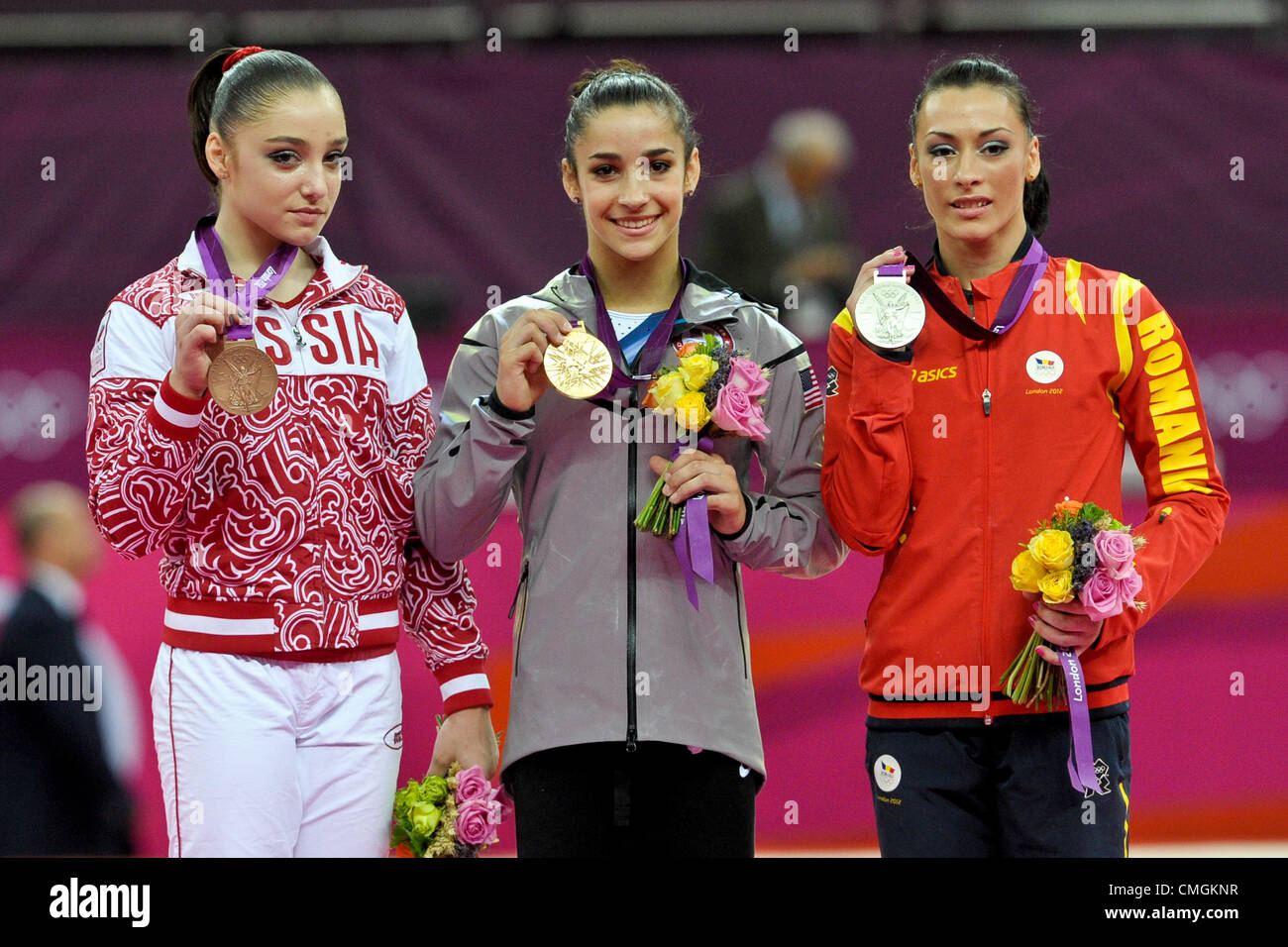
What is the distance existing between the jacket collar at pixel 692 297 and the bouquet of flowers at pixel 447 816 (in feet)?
3.15

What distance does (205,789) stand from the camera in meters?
2.62

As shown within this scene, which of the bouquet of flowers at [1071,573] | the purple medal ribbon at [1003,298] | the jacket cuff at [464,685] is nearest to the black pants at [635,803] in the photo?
the jacket cuff at [464,685]

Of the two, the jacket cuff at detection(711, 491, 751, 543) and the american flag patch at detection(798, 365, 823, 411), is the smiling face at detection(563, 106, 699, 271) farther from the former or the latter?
the jacket cuff at detection(711, 491, 751, 543)

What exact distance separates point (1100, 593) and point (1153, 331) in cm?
56

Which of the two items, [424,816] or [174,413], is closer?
[174,413]

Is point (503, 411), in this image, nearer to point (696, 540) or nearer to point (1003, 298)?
point (696, 540)

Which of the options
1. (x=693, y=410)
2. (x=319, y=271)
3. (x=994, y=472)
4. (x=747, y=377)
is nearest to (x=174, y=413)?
(x=319, y=271)

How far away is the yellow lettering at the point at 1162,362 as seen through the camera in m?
2.84

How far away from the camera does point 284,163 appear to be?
110 inches

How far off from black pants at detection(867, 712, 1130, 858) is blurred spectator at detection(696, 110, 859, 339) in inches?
87.8

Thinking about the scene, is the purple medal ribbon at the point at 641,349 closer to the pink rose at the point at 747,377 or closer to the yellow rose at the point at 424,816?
the pink rose at the point at 747,377

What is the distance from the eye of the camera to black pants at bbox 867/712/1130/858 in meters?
2.70

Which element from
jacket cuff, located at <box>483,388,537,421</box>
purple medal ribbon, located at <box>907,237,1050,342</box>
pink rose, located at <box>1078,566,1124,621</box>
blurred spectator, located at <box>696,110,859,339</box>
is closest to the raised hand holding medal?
purple medal ribbon, located at <box>907,237,1050,342</box>

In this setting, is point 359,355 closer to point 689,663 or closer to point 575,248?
point 689,663
